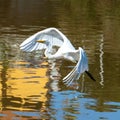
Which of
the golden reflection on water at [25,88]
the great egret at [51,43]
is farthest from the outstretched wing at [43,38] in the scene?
the golden reflection on water at [25,88]

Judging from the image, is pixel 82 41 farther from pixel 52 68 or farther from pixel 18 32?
pixel 52 68

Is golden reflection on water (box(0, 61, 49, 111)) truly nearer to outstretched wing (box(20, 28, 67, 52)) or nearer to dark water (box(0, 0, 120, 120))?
dark water (box(0, 0, 120, 120))

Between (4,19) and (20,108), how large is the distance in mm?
15442

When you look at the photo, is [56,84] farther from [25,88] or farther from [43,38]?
[43,38]

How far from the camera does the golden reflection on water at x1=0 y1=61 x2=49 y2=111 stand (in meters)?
9.24

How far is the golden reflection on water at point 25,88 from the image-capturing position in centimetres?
924

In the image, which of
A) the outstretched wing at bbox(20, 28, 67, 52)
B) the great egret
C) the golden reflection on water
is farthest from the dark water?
the outstretched wing at bbox(20, 28, 67, 52)

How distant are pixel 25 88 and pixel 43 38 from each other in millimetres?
1083

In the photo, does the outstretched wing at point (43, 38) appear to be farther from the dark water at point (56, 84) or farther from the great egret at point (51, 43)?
the dark water at point (56, 84)

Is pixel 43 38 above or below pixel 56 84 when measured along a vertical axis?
above

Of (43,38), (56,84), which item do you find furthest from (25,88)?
(43,38)

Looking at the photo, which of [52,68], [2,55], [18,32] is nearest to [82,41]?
[18,32]

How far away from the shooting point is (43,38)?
35.6 ft

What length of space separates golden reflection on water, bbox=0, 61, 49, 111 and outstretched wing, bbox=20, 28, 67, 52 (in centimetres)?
73
